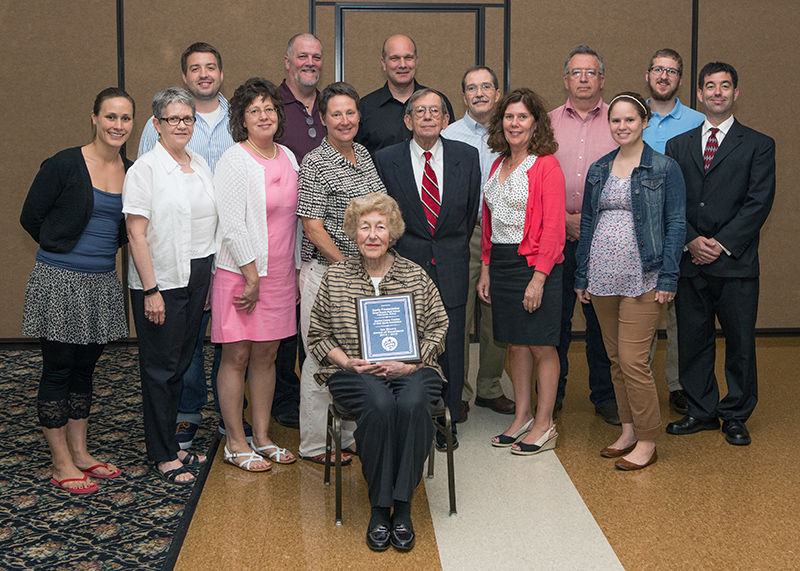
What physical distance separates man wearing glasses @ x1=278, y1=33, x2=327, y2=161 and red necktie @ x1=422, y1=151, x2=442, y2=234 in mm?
735

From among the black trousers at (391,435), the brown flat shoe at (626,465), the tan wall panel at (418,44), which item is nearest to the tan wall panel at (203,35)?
the tan wall panel at (418,44)

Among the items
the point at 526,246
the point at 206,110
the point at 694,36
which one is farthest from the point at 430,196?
the point at 694,36

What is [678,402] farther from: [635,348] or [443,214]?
[443,214]

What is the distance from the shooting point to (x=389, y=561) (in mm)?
2594

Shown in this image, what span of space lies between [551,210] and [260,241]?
1.32m

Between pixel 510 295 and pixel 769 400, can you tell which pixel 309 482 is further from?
pixel 769 400

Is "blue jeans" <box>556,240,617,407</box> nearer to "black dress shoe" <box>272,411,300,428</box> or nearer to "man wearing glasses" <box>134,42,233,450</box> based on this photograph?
"black dress shoe" <box>272,411,300,428</box>

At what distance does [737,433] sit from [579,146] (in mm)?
1680

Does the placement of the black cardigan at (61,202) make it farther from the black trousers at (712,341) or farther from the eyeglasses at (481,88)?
the black trousers at (712,341)

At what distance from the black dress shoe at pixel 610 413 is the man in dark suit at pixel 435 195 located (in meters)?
1.03

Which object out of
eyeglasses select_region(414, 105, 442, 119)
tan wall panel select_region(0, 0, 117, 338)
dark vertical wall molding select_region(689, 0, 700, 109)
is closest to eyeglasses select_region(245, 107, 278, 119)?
eyeglasses select_region(414, 105, 442, 119)

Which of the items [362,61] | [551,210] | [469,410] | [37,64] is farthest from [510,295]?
[37,64]

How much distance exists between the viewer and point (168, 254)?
121 inches

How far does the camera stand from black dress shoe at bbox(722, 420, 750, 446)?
3.63m
